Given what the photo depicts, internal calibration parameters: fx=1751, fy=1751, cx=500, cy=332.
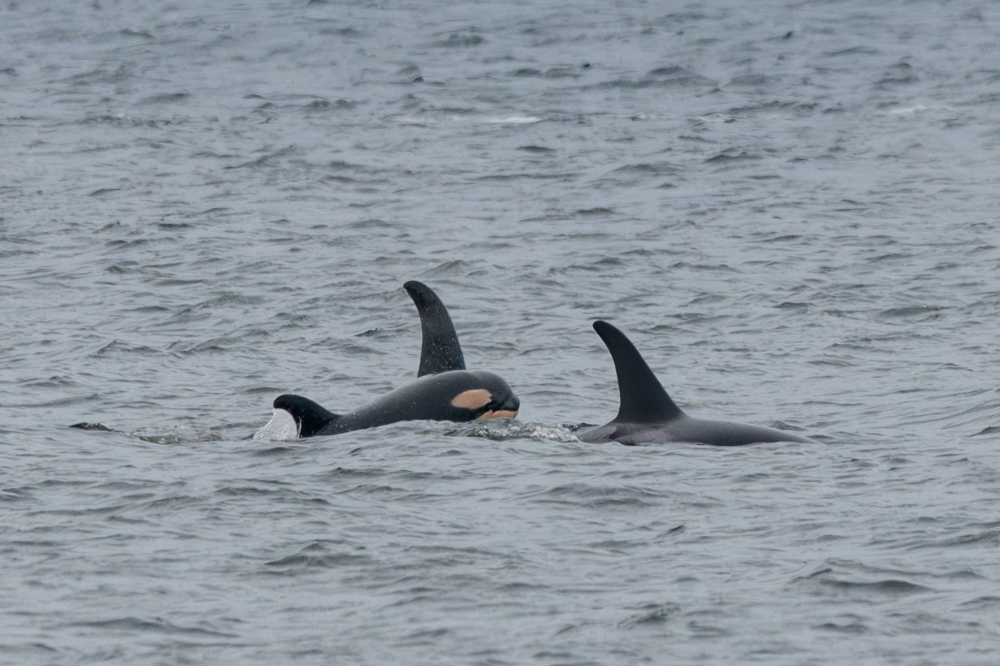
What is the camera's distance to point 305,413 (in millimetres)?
15266

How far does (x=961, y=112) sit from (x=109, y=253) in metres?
22.1

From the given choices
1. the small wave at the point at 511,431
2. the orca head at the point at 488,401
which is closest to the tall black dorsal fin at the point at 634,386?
the small wave at the point at 511,431

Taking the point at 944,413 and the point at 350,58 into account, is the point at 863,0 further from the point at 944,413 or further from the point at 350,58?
the point at 944,413

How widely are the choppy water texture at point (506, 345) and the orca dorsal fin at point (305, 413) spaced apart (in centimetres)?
38

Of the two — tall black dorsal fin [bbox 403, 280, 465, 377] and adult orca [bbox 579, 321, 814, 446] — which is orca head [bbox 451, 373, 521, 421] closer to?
tall black dorsal fin [bbox 403, 280, 465, 377]

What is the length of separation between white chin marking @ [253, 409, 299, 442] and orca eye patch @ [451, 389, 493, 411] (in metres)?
1.45

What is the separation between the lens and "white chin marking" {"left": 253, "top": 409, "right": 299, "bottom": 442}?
15.2 m

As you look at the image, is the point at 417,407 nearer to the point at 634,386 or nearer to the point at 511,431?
the point at 511,431

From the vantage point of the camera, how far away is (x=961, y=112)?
134 feet

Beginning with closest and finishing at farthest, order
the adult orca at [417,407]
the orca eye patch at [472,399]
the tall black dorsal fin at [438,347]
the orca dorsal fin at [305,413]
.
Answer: the orca dorsal fin at [305,413]
the adult orca at [417,407]
the orca eye patch at [472,399]
the tall black dorsal fin at [438,347]

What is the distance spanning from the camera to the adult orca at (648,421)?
1482 centimetres

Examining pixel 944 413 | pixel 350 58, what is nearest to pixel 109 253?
pixel 944 413

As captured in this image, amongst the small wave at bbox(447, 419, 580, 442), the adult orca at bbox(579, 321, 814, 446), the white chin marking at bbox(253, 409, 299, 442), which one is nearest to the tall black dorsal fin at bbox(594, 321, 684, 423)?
the adult orca at bbox(579, 321, 814, 446)

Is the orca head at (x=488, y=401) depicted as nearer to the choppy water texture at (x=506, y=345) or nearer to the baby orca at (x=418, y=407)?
the baby orca at (x=418, y=407)
